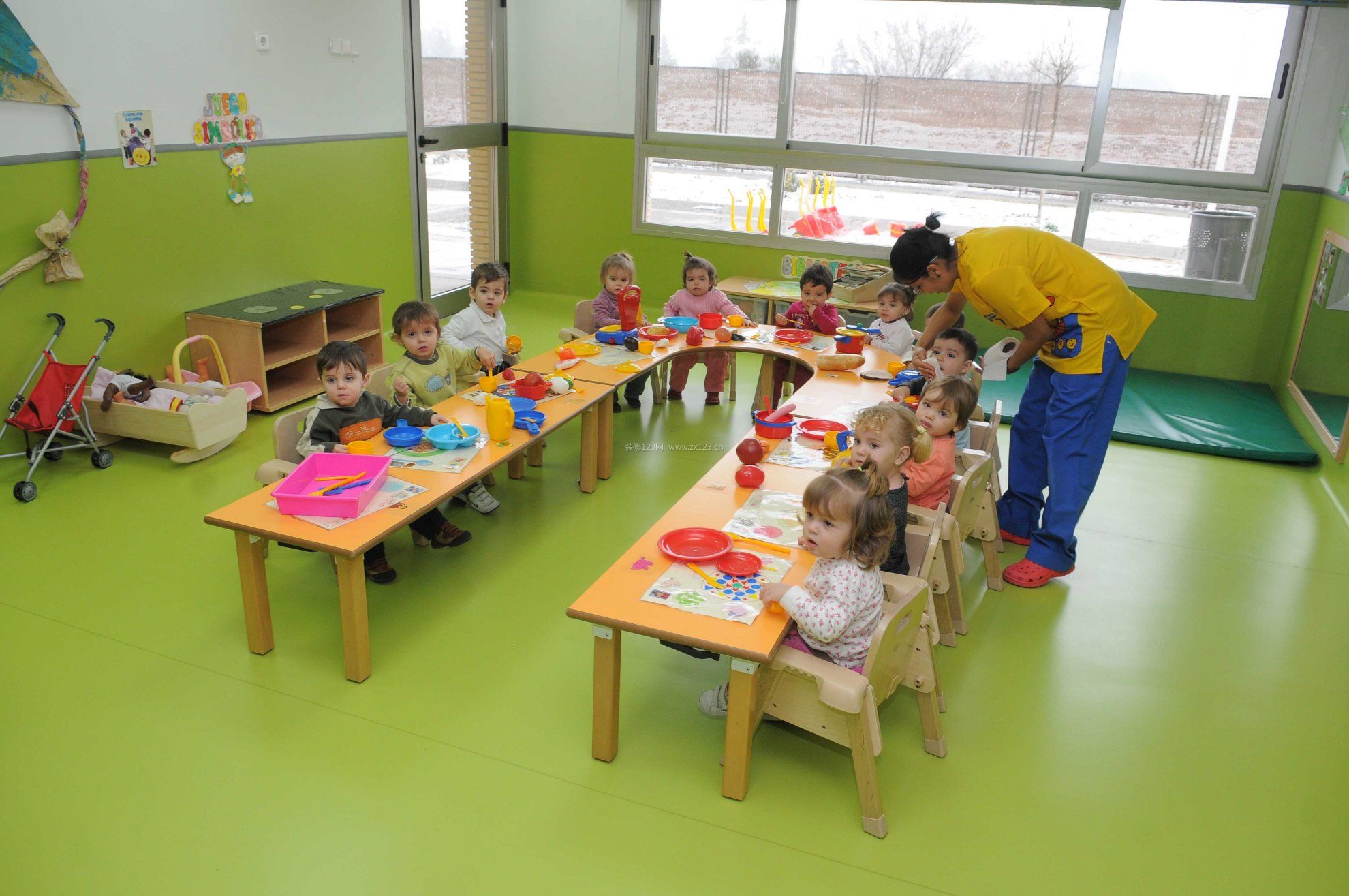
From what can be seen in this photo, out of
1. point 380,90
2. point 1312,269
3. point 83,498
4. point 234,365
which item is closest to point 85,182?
point 234,365

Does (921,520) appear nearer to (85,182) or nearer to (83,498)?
(83,498)

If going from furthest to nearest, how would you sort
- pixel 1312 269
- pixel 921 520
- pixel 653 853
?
pixel 1312 269, pixel 921 520, pixel 653 853

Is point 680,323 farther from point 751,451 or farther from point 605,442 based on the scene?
point 751,451

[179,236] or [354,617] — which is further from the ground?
[179,236]

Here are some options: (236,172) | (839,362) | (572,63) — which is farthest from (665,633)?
(572,63)

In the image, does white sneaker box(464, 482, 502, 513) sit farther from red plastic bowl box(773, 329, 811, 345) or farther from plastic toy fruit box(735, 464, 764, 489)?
red plastic bowl box(773, 329, 811, 345)

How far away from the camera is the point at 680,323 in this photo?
596 centimetres

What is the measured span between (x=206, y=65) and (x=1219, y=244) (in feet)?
23.7

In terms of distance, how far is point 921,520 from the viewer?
3.67 metres

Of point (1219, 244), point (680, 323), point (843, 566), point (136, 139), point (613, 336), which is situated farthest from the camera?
point (1219, 244)

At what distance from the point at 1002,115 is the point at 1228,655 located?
17.0 ft

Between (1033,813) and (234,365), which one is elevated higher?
(234,365)

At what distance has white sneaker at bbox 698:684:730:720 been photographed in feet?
10.8

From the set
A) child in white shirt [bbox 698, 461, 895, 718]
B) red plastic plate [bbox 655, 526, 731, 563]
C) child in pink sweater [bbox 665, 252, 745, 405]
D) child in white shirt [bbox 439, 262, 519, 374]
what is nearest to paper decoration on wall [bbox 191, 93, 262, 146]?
child in white shirt [bbox 439, 262, 519, 374]
